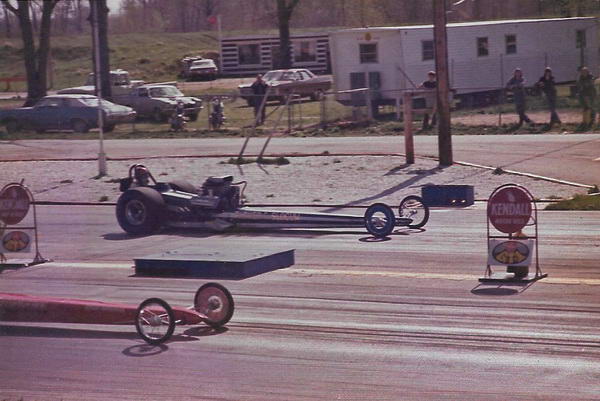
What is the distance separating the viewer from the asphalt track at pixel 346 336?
8469mm

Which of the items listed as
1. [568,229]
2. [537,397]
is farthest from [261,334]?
[568,229]

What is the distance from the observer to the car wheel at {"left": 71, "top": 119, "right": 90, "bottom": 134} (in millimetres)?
40281

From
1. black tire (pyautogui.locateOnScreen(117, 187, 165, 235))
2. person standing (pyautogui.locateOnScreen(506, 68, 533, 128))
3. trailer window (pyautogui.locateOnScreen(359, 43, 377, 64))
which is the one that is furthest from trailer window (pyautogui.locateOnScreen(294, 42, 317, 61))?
black tire (pyautogui.locateOnScreen(117, 187, 165, 235))

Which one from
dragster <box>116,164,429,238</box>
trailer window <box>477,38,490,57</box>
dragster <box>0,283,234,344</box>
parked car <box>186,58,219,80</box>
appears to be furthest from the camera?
parked car <box>186,58,219,80</box>

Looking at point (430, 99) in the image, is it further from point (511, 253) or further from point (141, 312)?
point (141, 312)

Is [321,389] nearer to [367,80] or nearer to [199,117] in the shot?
[367,80]

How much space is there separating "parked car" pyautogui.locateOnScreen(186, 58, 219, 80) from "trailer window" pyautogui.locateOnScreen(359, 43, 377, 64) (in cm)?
3296

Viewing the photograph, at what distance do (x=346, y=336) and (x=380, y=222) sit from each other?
6.08 m

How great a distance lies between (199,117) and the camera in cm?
4594

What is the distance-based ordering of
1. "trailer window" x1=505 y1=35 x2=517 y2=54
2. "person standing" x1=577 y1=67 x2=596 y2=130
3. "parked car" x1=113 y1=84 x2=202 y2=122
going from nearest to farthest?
"person standing" x1=577 y1=67 x2=596 y2=130, "trailer window" x1=505 y1=35 x2=517 y2=54, "parked car" x1=113 y1=84 x2=202 y2=122

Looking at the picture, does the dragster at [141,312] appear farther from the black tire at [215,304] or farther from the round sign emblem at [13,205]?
the round sign emblem at [13,205]

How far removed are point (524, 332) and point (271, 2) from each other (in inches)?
→ 3378

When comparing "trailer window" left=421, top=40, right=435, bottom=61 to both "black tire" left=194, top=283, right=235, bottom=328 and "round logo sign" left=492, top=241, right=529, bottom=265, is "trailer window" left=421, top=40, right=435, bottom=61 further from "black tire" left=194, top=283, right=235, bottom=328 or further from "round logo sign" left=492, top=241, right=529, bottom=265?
"black tire" left=194, top=283, right=235, bottom=328

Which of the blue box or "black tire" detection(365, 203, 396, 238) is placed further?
the blue box
